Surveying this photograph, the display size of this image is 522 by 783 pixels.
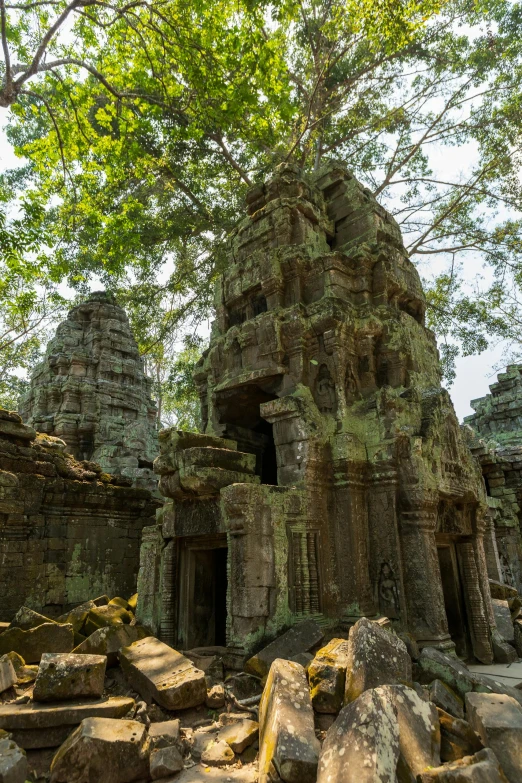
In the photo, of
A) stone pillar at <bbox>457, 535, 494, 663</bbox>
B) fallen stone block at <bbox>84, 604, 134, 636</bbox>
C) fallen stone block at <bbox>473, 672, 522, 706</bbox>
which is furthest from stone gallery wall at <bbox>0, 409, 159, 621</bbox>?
fallen stone block at <bbox>473, 672, 522, 706</bbox>

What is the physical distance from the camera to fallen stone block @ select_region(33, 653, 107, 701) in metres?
3.38

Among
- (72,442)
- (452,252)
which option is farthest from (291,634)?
(452,252)

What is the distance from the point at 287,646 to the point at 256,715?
0.73 metres

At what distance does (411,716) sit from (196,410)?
25.2 meters

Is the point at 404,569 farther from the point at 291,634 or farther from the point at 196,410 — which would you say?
the point at 196,410

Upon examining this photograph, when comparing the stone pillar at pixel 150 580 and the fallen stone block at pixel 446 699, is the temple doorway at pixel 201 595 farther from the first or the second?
the fallen stone block at pixel 446 699

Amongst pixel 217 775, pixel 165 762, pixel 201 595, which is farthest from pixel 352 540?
pixel 165 762

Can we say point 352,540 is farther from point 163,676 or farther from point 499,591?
point 499,591

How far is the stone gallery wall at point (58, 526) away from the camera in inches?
290

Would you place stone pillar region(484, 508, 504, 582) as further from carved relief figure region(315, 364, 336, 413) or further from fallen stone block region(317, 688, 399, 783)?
fallen stone block region(317, 688, 399, 783)

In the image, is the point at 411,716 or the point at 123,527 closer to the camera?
the point at 411,716

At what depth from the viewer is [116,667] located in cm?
449

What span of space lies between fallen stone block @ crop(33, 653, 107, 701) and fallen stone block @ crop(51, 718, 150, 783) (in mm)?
545

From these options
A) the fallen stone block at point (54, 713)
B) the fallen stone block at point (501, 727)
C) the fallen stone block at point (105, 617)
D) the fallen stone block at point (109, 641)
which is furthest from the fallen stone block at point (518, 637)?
the fallen stone block at point (54, 713)
